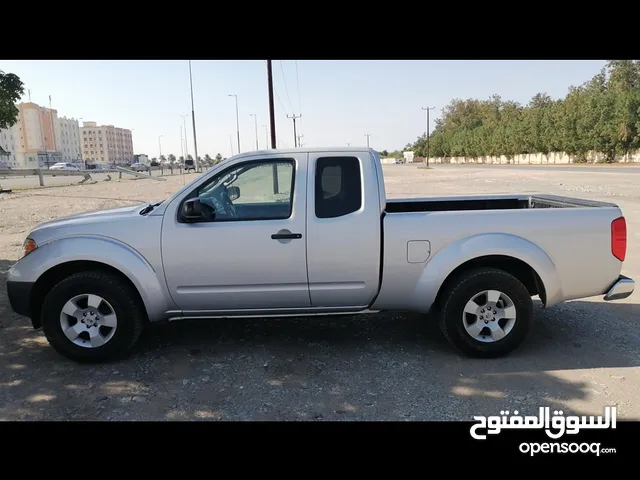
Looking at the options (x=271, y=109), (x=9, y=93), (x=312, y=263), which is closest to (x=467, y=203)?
(x=312, y=263)

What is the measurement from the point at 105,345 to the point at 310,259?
1.97 metres

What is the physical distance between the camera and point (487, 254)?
4.15 meters

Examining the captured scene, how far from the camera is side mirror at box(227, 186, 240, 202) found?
4.56 m

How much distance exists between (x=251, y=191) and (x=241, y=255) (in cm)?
79

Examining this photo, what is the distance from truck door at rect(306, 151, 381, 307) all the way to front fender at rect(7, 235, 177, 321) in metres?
1.40

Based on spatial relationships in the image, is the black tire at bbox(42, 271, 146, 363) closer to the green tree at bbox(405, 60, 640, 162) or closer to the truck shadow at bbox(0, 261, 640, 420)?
the truck shadow at bbox(0, 261, 640, 420)

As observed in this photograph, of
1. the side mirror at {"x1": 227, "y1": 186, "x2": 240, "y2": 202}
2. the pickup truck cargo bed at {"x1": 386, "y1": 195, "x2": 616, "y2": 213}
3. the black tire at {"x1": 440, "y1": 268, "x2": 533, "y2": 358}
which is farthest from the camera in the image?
the pickup truck cargo bed at {"x1": 386, "y1": 195, "x2": 616, "y2": 213}

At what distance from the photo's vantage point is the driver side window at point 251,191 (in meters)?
4.35

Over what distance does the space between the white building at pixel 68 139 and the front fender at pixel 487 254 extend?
15798 cm

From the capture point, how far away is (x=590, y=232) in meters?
4.17

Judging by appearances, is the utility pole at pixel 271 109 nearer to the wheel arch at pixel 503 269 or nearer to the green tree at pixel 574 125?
the wheel arch at pixel 503 269

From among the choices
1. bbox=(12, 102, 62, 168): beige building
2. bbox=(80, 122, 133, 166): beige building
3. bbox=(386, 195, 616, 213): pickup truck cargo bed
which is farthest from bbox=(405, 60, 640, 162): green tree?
bbox=(80, 122, 133, 166): beige building
